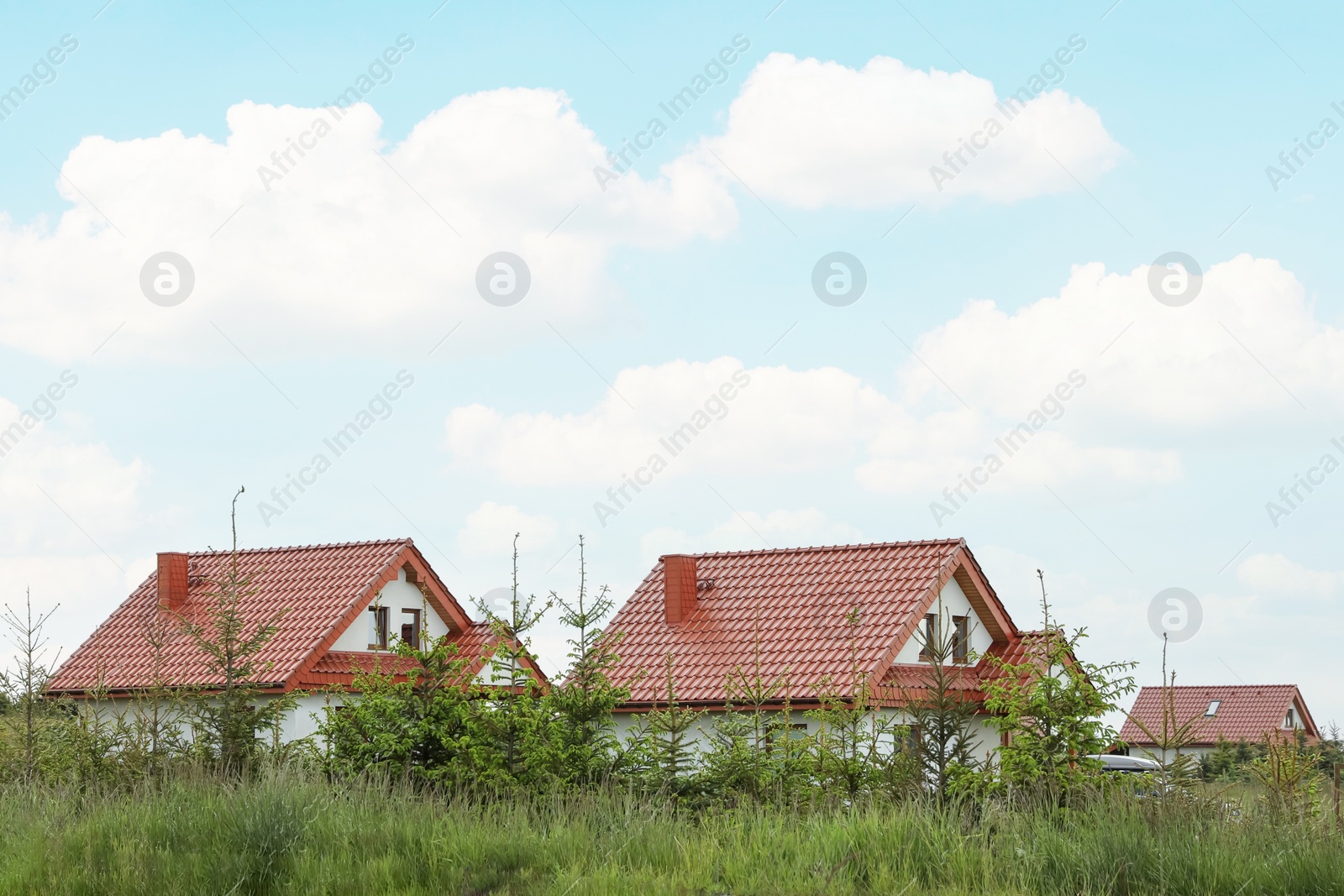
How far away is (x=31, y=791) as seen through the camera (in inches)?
578

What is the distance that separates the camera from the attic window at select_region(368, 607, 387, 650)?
3200 cm

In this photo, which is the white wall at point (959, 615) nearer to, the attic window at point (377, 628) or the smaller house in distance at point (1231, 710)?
the attic window at point (377, 628)

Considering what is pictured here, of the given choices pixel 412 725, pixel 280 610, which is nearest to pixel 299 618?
pixel 280 610

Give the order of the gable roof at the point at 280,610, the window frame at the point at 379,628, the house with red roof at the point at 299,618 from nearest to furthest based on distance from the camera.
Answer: the house with red roof at the point at 299,618 → the gable roof at the point at 280,610 → the window frame at the point at 379,628

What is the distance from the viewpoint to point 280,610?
30641mm

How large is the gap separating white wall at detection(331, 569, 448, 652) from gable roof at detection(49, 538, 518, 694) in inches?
7.5

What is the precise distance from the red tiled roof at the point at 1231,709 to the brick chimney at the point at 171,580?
3895 centimetres

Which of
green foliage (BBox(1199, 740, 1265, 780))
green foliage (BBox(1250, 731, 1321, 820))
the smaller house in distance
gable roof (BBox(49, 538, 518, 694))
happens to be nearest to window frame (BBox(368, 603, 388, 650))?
gable roof (BBox(49, 538, 518, 694))

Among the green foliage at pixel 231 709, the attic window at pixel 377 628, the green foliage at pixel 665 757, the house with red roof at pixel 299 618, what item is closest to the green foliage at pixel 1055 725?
the green foliage at pixel 665 757

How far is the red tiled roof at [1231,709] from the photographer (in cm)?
5774

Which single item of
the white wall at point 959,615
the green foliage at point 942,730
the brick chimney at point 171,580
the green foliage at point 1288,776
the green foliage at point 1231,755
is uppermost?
the brick chimney at point 171,580

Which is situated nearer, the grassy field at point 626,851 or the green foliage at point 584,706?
the grassy field at point 626,851

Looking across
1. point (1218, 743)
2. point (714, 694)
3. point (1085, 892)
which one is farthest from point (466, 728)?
point (1218, 743)

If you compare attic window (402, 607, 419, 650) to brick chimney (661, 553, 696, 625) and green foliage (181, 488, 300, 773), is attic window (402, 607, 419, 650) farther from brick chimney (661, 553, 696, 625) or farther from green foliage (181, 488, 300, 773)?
green foliage (181, 488, 300, 773)
